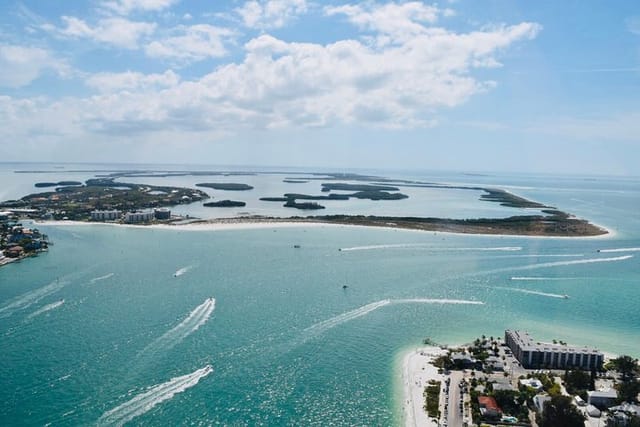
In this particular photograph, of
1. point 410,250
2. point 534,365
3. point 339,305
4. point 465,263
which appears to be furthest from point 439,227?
point 534,365

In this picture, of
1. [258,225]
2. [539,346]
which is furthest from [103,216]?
[539,346]

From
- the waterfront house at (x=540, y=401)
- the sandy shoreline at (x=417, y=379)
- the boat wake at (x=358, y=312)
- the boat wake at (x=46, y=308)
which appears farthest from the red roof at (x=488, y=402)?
the boat wake at (x=46, y=308)

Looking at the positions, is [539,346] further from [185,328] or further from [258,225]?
[258,225]

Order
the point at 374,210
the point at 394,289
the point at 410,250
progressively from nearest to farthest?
the point at 394,289 < the point at 410,250 < the point at 374,210

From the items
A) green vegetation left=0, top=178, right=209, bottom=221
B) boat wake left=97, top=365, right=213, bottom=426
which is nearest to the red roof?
→ boat wake left=97, top=365, right=213, bottom=426

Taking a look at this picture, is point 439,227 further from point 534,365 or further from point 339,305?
point 534,365

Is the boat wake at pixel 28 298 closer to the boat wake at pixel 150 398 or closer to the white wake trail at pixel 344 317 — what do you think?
the boat wake at pixel 150 398

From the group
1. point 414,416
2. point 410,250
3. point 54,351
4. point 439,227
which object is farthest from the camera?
point 439,227
